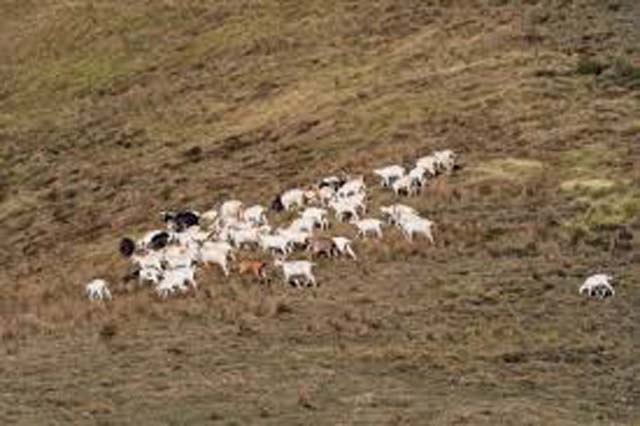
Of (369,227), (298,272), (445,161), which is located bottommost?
(298,272)

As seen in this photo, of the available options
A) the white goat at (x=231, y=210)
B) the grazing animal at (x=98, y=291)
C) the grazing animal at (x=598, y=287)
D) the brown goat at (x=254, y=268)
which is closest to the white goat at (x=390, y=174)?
the white goat at (x=231, y=210)

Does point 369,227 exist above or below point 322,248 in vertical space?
above

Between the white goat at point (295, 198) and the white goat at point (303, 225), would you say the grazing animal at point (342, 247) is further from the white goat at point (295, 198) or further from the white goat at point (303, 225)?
the white goat at point (295, 198)

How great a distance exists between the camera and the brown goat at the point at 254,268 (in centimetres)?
4044

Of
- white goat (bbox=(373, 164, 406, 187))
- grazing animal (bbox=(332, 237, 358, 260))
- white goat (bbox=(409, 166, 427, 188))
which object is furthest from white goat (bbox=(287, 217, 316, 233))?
white goat (bbox=(373, 164, 406, 187))

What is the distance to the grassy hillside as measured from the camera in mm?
30156

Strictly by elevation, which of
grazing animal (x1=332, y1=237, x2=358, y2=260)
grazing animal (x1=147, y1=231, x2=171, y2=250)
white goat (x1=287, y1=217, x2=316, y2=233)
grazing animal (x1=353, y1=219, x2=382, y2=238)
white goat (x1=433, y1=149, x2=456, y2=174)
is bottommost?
grazing animal (x1=332, y1=237, x2=358, y2=260)

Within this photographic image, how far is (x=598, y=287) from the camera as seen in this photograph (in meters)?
36.0

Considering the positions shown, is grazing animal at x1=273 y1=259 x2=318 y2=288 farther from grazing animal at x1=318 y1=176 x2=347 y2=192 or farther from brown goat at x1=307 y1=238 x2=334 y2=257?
grazing animal at x1=318 y1=176 x2=347 y2=192

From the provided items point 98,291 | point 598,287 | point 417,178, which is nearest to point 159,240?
point 98,291

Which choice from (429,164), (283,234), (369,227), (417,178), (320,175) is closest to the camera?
(283,234)

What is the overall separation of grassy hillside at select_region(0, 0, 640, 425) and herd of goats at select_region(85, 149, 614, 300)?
0.74m

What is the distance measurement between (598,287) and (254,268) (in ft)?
34.5

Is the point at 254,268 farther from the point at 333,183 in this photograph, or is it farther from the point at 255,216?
the point at 333,183
